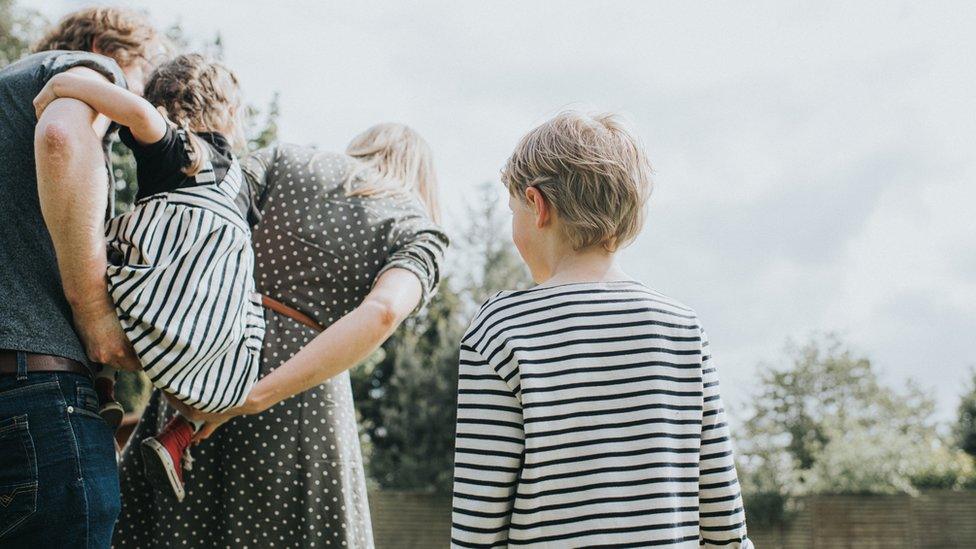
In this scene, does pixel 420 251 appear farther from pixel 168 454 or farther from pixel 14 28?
pixel 14 28

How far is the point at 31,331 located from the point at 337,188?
38.4 inches

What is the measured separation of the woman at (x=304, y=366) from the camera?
216cm

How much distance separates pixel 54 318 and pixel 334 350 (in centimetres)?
62

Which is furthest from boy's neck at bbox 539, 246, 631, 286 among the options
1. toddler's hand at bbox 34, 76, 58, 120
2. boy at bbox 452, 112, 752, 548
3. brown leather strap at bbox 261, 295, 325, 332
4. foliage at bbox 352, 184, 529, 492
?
foliage at bbox 352, 184, 529, 492

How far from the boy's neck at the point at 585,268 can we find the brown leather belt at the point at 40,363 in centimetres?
→ 94

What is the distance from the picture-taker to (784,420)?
23.2 meters

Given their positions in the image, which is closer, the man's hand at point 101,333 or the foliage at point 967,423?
the man's hand at point 101,333

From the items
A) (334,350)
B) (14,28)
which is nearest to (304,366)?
(334,350)

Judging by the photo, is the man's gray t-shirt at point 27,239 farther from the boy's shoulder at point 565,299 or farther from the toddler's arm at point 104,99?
the boy's shoulder at point 565,299

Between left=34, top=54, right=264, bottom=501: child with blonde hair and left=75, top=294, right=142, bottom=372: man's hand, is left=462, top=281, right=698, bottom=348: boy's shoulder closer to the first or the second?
left=34, top=54, right=264, bottom=501: child with blonde hair

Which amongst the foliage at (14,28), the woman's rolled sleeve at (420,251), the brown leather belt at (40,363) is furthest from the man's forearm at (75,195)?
the foliage at (14,28)

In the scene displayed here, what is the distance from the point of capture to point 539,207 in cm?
174

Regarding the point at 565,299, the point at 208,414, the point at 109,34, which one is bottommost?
the point at 208,414

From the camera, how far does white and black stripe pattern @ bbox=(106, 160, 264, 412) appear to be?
5.82ft
